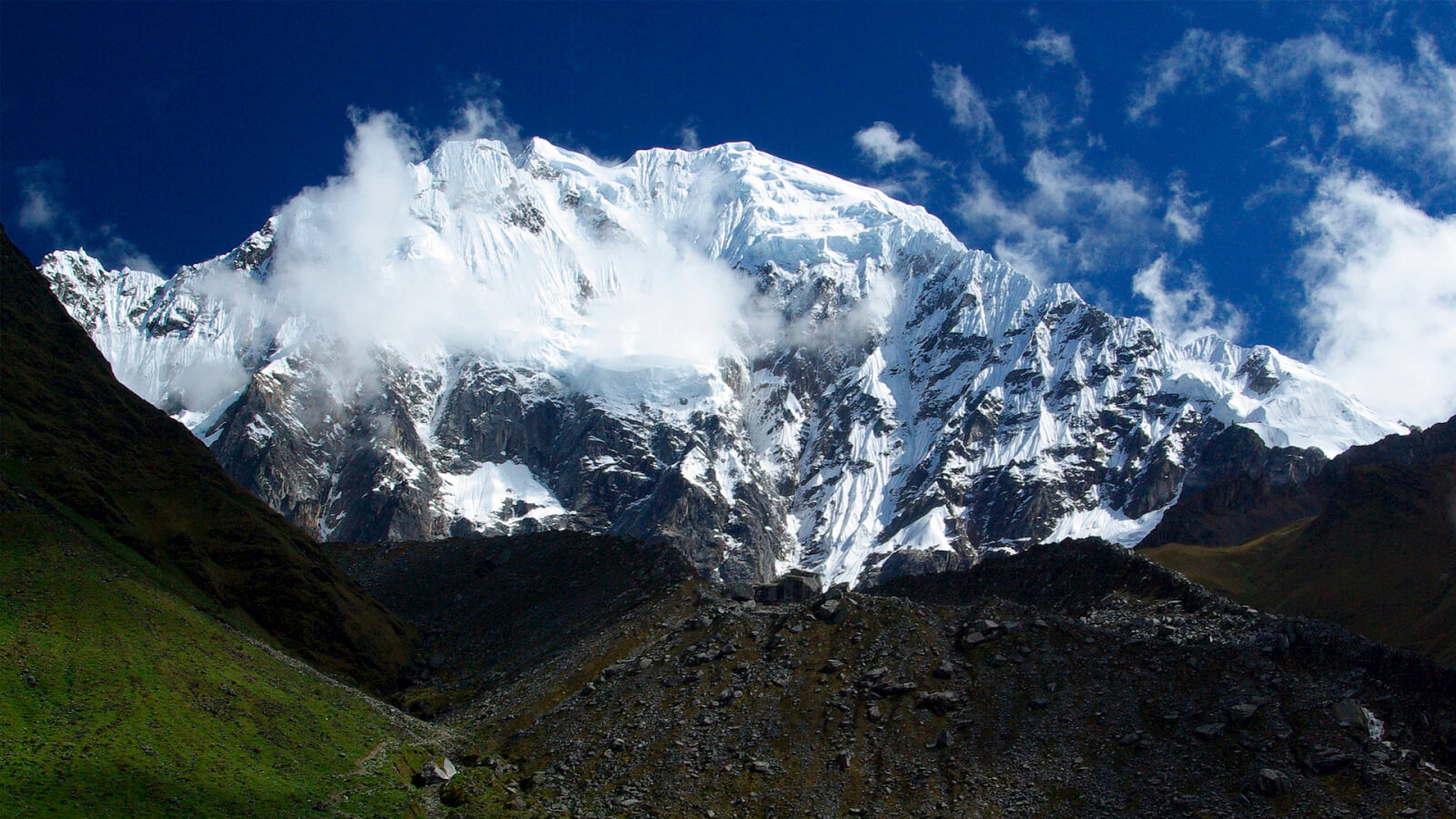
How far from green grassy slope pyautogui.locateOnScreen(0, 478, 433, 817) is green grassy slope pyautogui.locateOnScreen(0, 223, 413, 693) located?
37.1 ft

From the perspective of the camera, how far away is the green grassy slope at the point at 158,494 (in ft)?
332

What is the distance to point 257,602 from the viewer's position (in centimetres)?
11000

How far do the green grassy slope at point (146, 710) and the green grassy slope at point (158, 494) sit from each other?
1130cm

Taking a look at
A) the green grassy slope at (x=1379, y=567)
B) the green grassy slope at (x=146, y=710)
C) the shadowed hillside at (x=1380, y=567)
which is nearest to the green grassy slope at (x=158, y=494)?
the green grassy slope at (x=146, y=710)

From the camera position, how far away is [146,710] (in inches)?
2532

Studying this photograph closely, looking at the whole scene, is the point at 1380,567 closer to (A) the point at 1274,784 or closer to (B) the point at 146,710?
(A) the point at 1274,784

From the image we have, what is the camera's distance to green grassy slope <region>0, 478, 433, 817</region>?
55938mm

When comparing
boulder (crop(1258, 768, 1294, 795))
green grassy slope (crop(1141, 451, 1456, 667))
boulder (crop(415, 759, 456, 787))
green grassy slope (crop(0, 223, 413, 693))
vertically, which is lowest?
boulder (crop(415, 759, 456, 787))

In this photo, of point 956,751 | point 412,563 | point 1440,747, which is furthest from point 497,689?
point 1440,747

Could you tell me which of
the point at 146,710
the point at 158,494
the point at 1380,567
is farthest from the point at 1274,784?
the point at 1380,567

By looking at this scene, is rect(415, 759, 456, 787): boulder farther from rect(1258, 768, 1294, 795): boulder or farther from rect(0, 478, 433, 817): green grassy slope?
rect(1258, 768, 1294, 795): boulder

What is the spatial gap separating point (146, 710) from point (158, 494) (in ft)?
185

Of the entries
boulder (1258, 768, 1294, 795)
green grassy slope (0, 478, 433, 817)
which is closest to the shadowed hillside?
boulder (1258, 768, 1294, 795)

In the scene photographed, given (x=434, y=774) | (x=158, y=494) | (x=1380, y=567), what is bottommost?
(x=434, y=774)
